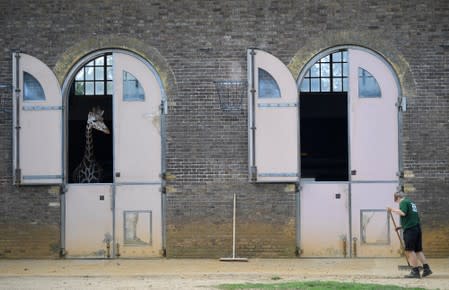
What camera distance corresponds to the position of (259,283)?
49.9 ft

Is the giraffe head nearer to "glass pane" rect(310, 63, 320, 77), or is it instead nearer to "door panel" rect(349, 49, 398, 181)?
"glass pane" rect(310, 63, 320, 77)

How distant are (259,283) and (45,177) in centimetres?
567

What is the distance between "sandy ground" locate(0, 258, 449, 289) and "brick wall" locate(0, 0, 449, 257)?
0.60 m

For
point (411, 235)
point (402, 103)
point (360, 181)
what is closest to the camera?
point (411, 235)

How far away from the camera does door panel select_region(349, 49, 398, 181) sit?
61.2 feet

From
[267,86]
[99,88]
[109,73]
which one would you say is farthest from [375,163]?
[99,88]

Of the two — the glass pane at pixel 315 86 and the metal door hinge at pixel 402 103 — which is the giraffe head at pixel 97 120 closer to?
the glass pane at pixel 315 86

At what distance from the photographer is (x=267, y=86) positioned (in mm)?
18688

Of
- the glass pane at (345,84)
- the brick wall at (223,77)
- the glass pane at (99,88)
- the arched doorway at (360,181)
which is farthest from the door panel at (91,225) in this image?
the glass pane at (345,84)

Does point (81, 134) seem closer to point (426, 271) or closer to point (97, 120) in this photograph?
point (97, 120)

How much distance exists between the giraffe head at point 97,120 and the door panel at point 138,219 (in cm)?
121

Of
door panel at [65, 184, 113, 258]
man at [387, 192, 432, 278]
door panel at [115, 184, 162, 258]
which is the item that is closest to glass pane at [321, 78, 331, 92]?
man at [387, 192, 432, 278]

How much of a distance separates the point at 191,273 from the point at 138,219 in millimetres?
2468

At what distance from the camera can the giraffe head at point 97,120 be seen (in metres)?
19.0
